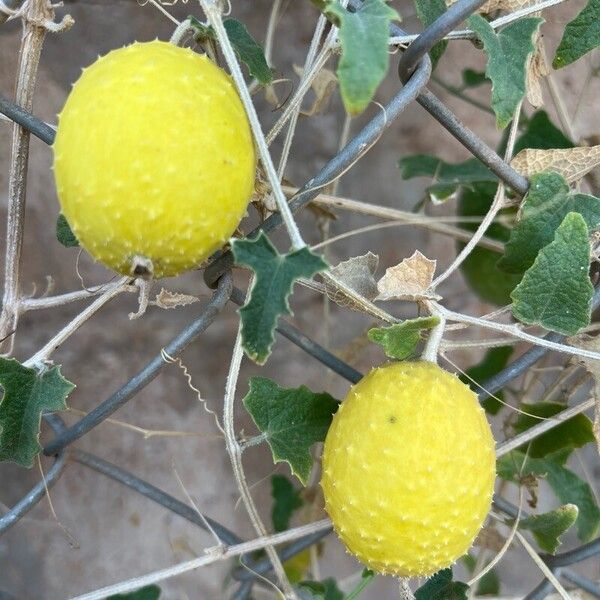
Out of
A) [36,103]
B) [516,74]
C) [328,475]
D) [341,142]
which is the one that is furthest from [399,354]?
[36,103]

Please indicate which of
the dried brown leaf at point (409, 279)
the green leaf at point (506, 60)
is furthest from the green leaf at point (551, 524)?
the green leaf at point (506, 60)

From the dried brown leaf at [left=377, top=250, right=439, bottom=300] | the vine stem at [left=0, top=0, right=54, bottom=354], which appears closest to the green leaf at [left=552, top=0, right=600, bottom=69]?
the dried brown leaf at [left=377, top=250, right=439, bottom=300]

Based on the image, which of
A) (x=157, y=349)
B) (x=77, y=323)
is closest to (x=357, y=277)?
(x=77, y=323)

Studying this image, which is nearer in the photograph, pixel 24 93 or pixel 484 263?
pixel 24 93

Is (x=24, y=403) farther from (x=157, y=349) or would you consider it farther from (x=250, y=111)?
(x=157, y=349)

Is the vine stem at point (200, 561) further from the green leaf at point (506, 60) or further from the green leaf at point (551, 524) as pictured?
the green leaf at point (506, 60)

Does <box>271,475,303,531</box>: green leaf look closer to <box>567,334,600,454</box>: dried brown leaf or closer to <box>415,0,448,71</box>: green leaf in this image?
<box>567,334,600,454</box>: dried brown leaf
